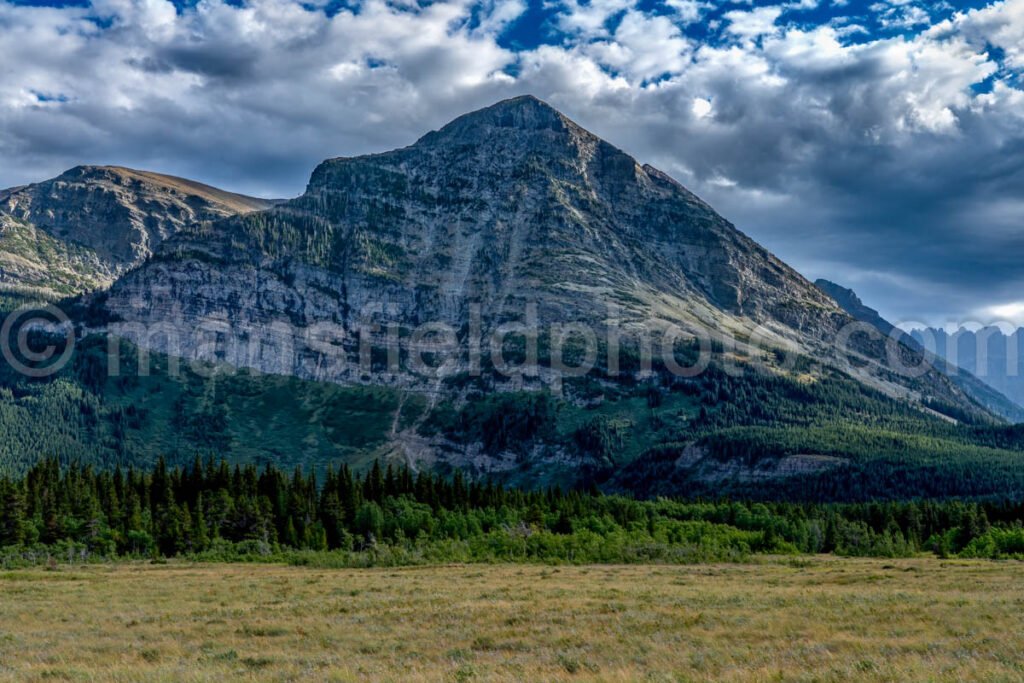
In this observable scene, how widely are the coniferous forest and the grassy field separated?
1510 inches

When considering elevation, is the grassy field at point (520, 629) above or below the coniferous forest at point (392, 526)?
above

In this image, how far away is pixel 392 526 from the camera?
413 ft

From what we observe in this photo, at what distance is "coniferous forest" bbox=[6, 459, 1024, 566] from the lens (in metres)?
108

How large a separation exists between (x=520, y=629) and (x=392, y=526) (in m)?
88.6

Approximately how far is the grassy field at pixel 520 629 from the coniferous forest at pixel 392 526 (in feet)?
126

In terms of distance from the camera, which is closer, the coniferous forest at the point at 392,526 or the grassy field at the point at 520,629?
the grassy field at the point at 520,629

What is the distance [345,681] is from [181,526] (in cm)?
9494

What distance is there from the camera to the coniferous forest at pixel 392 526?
10806 cm

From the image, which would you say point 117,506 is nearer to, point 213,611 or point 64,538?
point 64,538

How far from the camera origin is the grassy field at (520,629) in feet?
97.7

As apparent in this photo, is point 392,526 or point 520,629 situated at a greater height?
point 520,629

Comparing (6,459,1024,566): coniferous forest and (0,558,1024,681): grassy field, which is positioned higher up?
(0,558,1024,681): grassy field

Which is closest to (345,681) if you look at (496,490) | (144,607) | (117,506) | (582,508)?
(144,607)

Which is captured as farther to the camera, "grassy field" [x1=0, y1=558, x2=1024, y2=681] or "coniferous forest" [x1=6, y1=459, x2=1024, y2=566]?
"coniferous forest" [x1=6, y1=459, x2=1024, y2=566]
